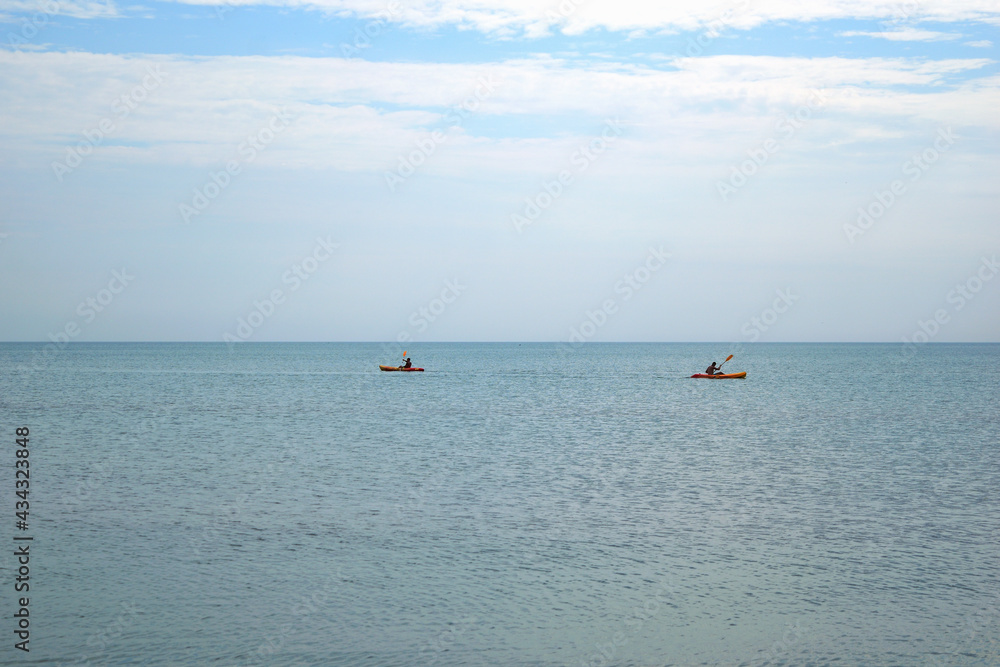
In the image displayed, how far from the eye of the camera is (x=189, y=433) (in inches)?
1507

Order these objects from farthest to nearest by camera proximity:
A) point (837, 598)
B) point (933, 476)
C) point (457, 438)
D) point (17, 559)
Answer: point (457, 438)
point (933, 476)
point (17, 559)
point (837, 598)

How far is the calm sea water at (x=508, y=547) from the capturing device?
12.7 metres

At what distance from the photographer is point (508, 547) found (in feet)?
58.0

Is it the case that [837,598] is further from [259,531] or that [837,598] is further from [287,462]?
[287,462]

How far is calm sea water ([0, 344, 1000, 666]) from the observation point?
12.7m

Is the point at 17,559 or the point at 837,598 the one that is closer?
the point at 837,598

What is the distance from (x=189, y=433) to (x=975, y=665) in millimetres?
33534

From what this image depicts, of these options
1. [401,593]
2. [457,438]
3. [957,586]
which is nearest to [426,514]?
[401,593]
